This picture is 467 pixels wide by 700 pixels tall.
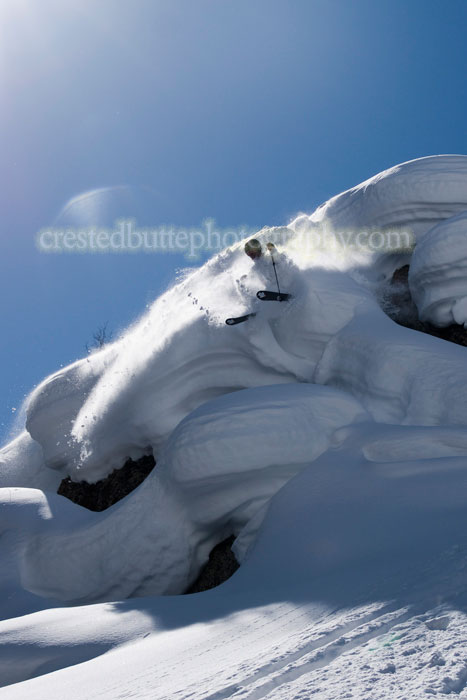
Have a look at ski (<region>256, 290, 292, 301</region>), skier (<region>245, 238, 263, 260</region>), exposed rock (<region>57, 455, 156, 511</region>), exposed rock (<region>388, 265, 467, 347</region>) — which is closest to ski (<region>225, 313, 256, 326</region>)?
ski (<region>256, 290, 292, 301</region>)

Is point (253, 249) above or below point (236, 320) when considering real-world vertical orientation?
above

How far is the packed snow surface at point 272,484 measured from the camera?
1.72 m

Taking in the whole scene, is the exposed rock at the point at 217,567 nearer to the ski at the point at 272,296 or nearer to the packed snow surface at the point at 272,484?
the packed snow surface at the point at 272,484

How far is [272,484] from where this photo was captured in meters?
3.95

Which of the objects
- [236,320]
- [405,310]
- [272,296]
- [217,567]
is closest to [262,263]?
[272,296]

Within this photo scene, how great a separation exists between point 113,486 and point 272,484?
2.83 metres

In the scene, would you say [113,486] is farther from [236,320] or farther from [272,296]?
[272,296]

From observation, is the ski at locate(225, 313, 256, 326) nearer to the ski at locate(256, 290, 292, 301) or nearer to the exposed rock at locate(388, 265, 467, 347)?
the ski at locate(256, 290, 292, 301)

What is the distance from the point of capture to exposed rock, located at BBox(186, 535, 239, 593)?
4156 millimetres

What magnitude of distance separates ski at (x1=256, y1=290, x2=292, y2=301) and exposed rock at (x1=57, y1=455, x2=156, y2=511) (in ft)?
6.11

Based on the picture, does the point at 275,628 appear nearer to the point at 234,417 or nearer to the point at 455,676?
the point at 455,676

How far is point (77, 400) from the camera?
283 inches

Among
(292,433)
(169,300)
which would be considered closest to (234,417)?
(292,433)

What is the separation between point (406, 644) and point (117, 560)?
3161 millimetres
